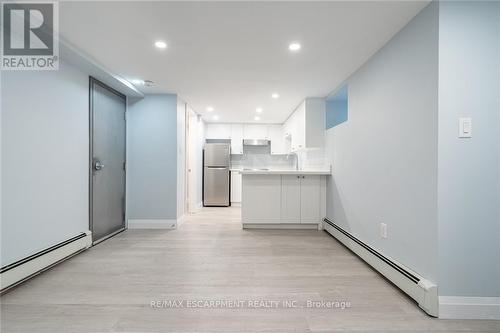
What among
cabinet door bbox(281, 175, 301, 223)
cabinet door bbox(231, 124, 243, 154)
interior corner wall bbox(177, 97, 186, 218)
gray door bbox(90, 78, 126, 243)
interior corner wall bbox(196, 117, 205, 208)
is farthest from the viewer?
cabinet door bbox(231, 124, 243, 154)

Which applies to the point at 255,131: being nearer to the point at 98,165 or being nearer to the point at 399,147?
the point at 98,165

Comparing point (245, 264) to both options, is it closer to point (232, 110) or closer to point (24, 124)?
point (24, 124)

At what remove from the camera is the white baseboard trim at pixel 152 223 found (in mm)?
3725

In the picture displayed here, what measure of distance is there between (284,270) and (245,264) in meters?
0.40

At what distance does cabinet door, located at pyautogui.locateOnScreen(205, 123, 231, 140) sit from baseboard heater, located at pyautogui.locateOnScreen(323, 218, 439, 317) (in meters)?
4.18

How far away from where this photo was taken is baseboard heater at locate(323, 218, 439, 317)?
153 centimetres

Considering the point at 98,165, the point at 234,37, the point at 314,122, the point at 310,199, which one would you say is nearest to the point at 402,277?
the point at 310,199

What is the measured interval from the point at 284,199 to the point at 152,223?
2162 mm

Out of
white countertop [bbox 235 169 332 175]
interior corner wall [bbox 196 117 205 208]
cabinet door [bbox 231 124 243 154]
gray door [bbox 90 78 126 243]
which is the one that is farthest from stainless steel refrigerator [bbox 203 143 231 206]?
gray door [bbox 90 78 126 243]

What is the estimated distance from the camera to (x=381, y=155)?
2.15 meters

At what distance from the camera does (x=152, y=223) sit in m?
3.73

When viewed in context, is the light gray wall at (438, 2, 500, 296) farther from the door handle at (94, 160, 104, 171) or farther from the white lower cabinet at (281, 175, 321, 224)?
the door handle at (94, 160, 104, 171)

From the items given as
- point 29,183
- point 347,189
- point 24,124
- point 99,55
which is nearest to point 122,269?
point 29,183

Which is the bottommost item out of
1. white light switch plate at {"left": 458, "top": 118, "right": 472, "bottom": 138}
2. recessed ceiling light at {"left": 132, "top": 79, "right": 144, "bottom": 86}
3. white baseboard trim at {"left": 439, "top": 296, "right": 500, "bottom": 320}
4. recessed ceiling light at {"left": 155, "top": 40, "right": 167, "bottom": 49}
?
white baseboard trim at {"left": 439, "top": 296, "right": 500, "bottom": 320}
